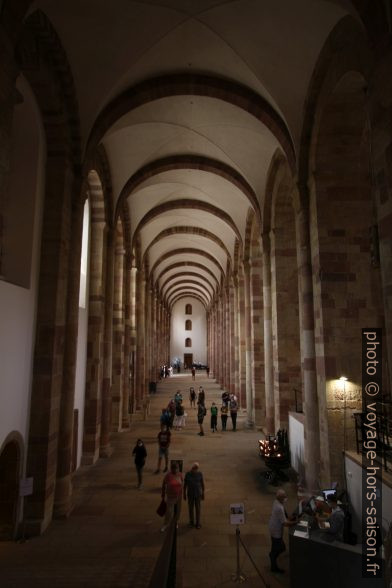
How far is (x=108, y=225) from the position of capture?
12820mm

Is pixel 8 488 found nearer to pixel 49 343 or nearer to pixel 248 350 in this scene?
pixel 49 343

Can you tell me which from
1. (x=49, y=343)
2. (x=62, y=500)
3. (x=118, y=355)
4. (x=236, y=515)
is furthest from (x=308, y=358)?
(x=118, y=355)

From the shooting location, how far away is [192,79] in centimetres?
972

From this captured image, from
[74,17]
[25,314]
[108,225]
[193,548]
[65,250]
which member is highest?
[74,17]

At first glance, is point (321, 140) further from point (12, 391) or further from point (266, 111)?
point (12, 391)

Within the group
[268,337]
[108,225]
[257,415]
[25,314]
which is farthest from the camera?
[257,415]

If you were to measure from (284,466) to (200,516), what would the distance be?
10.2 ft

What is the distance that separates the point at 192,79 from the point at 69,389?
8193 millimetres

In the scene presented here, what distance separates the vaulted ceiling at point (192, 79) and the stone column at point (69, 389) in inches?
96.2

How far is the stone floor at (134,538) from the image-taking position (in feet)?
17.9

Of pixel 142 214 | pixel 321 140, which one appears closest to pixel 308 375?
pixel 321 140


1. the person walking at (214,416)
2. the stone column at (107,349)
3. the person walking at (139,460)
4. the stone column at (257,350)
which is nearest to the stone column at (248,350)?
the stone column at (257,350)

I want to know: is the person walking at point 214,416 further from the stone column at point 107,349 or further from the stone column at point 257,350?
the stone column at point 107,349

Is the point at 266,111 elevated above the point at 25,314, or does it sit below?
above
